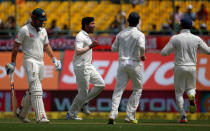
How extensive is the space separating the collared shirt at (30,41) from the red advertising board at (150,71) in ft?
20.7

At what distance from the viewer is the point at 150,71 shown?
749 inches

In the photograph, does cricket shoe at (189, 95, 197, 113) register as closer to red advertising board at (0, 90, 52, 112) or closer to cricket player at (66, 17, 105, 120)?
cricket player at (66, 17, 105, 120)

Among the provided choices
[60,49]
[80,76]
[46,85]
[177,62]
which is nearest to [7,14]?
[60,49]

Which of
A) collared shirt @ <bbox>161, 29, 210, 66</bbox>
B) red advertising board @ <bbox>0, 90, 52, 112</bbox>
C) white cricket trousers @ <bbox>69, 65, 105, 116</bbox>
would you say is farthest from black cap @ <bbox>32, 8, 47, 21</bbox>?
red advertising board @ <bbox>0, 90, 52, 112</bbox>

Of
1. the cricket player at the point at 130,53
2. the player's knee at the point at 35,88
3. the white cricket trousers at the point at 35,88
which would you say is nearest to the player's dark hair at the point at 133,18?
the cricket player at the point at 130,53

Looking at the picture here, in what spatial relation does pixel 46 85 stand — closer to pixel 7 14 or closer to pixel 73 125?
pixel 7 14

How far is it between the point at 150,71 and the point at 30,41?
6.99 metres

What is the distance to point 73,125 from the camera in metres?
12.8

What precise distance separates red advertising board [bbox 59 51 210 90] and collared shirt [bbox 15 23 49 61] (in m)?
6.30

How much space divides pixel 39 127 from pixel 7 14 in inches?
454

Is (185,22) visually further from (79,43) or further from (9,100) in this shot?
(9,100)

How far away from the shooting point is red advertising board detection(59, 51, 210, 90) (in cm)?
1869

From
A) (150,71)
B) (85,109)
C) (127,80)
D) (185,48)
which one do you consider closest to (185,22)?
(185,48)

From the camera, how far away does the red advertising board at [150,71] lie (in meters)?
18.7
